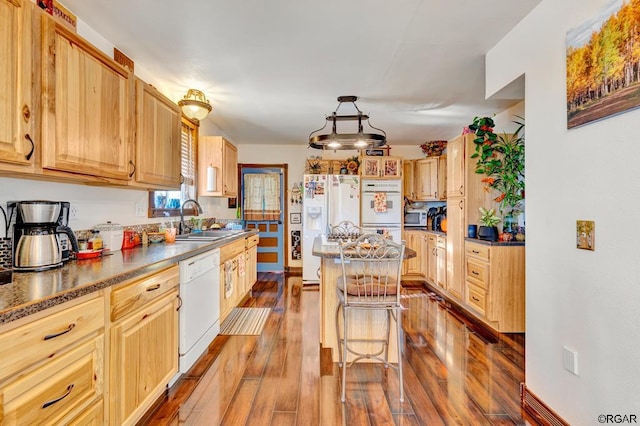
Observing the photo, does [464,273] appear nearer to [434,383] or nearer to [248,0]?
[434,383]

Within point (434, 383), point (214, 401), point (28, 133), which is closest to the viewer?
point (28, 133)

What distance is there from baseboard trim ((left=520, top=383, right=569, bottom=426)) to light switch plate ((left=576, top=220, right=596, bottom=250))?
97 cm

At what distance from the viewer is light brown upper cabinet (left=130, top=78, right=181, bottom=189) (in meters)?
2.21

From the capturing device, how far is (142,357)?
1.67 meters

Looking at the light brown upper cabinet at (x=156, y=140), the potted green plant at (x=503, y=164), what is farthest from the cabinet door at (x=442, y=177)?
the light brown upper cabinet at (x=156, y=140)

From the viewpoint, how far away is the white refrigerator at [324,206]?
5.13 m

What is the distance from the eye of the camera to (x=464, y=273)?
3623 millimetres

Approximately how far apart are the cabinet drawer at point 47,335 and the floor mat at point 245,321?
6.20 ft

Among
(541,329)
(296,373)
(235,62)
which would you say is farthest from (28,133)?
(541,329)

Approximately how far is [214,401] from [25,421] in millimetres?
1136

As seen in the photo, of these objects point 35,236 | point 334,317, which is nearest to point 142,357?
point 35,236

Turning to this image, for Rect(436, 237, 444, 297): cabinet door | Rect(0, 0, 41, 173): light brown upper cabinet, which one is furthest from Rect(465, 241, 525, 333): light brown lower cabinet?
Rect(0, 0, 41, 173): light brown upper cabinet

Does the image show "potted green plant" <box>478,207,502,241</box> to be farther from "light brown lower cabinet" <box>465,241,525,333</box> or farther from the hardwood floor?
the hardwood floor

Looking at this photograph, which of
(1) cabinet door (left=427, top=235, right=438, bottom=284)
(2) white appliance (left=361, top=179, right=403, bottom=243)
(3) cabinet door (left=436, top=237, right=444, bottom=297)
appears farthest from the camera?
(2) white appliance (left=361, top=179, right=403, bottom=243)
